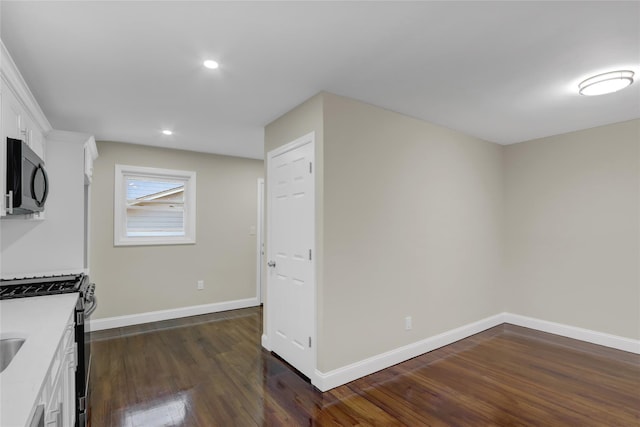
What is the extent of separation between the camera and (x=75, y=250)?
295 cm

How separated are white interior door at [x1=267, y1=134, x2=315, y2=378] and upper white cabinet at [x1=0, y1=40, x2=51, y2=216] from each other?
1973 millimetres

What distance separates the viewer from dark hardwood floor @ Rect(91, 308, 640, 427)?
2.30 m

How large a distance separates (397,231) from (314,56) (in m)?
1.80

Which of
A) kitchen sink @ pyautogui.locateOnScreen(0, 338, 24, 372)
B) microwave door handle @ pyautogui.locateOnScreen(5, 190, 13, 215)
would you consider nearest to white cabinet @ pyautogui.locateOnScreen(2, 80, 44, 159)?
microwave door handle @ pyautogui.locateOnScreen(5, 190, 13, 215)

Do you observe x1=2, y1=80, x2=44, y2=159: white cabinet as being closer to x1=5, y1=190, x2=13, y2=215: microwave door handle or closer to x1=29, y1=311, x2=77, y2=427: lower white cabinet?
x1=5, y1=190, x2=13, y2=215: microwave door handle

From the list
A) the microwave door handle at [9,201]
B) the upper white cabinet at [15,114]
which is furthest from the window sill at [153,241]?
the microwave door handle at [9,201]

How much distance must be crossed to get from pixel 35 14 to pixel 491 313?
5.19 metres

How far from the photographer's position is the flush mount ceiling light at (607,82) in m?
2.38

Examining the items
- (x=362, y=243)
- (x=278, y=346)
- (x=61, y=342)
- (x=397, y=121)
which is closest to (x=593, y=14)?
(x=397, y=121)

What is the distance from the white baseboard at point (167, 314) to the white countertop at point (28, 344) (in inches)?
76.0

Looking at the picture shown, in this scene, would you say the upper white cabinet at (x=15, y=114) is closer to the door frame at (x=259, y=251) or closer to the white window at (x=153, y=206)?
the white window at (x=153, y=206)

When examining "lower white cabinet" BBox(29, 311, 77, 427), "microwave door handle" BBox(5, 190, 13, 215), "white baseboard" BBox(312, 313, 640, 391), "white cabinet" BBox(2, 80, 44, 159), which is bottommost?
"white baseboard" BBox(312, 313, 640, 391)

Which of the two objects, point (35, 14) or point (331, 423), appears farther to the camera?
point (331, 423)

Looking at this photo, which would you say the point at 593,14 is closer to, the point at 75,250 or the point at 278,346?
the point at 278,346
